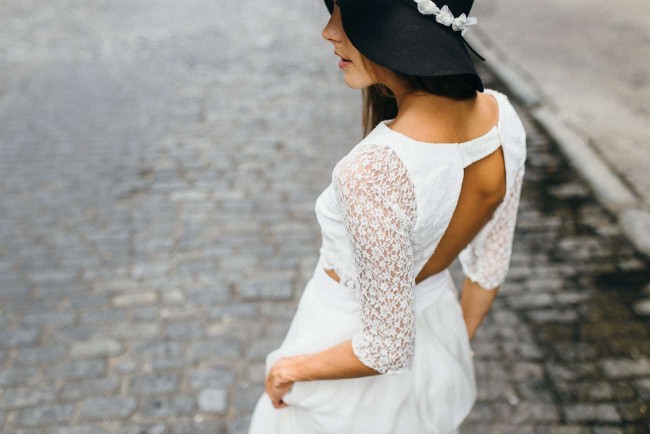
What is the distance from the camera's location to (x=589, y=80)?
7.18 metres

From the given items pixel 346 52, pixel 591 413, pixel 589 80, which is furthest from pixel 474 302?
pixel 589 80

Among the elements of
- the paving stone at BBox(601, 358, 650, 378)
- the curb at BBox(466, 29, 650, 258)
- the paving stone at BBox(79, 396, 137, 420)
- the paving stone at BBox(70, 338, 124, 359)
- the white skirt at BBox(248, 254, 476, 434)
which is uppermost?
the white skirt at BBox(248, 254, 476, 434)

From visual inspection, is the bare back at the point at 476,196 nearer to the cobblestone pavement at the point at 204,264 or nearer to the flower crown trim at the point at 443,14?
the flower crown trim at the point at 443,14

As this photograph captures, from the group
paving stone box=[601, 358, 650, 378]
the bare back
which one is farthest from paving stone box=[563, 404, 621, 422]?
the bare back

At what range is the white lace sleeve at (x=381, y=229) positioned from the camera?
4.03 feet

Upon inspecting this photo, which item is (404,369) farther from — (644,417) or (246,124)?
(246,124)

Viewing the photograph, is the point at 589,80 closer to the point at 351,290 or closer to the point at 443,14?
the point at 351,290

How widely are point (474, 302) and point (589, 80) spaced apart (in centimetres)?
616

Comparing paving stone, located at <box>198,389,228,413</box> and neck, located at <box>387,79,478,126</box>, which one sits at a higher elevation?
neck, located at <box>387,79,478,126</box>

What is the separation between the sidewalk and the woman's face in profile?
375cm

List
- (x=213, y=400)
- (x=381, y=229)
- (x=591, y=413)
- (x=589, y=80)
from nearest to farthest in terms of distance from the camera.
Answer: (x=381, y=229) < (x=591, y=413) < (x=213, y=400) < (x=589, y=80)

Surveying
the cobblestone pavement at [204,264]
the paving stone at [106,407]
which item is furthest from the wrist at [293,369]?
the paving stone at [106,407]

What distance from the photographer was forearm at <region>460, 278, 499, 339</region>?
2.00m

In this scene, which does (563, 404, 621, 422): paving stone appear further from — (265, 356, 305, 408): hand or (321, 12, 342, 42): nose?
(321, 12, 342, 42): nose
